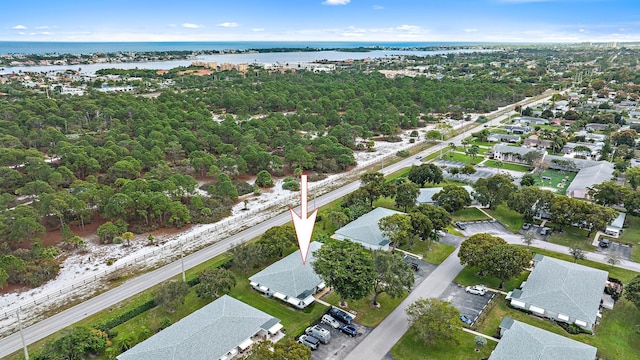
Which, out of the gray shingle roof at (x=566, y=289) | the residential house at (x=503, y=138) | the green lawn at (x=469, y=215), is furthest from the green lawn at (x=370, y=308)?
the residential house at (x=503, y=138)

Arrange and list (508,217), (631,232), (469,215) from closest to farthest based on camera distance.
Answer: (631,232), (508,217), (469,215)

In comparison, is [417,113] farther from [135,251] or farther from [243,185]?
[135,251]

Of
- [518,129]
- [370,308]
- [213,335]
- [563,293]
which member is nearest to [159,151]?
[213,335]

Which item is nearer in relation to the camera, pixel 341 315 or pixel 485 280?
pixel 341 315

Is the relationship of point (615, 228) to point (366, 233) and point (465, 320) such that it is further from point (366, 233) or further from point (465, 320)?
point (366, 233)

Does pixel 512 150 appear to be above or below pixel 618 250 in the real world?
above

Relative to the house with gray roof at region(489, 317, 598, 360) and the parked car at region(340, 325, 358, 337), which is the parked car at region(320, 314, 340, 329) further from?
the house with gray roof at region(489, 317, 598, 360)

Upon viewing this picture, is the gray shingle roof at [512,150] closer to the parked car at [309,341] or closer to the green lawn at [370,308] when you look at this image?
the green lawn at [370,308]
